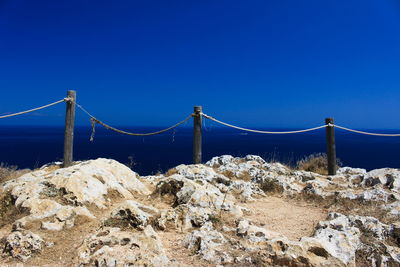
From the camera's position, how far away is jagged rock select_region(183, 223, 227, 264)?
3.42m

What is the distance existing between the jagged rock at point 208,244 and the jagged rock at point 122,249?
40cm

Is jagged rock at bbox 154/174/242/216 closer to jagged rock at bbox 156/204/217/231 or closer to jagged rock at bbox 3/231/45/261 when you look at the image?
jagged rock at bbox 156/204/217/231

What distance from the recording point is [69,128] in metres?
7.34

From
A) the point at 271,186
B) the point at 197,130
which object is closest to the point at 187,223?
the point at 271,186

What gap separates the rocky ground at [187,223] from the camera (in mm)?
3412

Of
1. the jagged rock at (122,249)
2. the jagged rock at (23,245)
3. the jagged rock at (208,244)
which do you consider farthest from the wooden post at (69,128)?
the jagged rock at (208,244)

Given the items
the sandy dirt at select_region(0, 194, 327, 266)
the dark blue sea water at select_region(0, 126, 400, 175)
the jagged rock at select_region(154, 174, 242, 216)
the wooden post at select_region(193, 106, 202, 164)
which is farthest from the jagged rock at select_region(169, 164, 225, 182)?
the sandy dirt at select_region(0, 194, 327, 266)

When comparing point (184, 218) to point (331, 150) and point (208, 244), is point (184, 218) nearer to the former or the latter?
point (208, 244)

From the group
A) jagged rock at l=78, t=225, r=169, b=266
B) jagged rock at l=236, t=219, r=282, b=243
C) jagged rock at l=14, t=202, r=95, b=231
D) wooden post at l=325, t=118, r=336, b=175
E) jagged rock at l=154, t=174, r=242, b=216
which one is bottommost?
jagged rock at l=78, t=225, r=169, b=266

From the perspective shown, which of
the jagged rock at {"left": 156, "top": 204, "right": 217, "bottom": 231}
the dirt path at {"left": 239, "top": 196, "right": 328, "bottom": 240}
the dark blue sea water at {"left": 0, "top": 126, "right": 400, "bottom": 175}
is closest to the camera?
the jagged rock at {"left": 156, "top": 204, "right": 217, "bottom": 231}

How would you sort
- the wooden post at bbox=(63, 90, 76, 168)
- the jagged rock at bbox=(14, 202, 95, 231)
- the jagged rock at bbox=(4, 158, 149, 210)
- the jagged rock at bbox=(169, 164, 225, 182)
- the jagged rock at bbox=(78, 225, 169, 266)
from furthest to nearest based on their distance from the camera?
1. the wooden post at bbox=(63, 90, 76, 168)
2. the jagged rock at bbox=(169, 164, 225, 182)
3. the jagged rock at bbox=(4, 158, 149, 210)
4. the jagged rock at bbox=(14, 202, 95, 231)
5. the jagged rock at bbox=(78, 225, 169, 266)

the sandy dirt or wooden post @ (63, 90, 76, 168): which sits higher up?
wooden post @ (63, 90, 76, 168)

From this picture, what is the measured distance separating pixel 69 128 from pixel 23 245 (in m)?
4.26

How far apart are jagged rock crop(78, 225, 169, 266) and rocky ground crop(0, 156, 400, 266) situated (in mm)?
12
